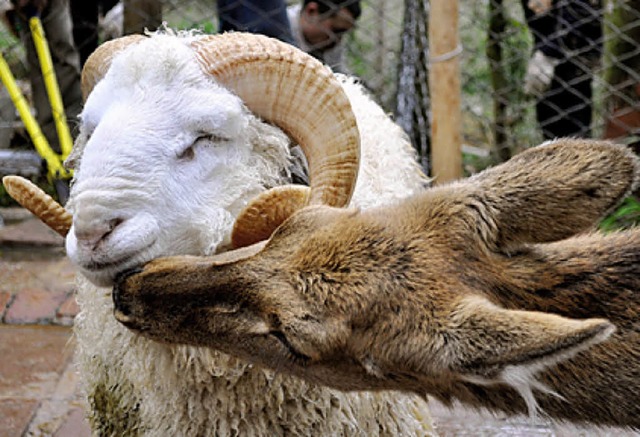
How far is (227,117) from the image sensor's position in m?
2.63

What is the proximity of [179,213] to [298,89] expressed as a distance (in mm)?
544

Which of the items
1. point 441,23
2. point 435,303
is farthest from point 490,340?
point 441,23

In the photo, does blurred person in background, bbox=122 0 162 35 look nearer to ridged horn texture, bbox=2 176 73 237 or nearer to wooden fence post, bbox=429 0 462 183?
wooden fence post, bbox=429 0 462 183

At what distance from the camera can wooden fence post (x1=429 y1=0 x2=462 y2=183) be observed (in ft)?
16.4

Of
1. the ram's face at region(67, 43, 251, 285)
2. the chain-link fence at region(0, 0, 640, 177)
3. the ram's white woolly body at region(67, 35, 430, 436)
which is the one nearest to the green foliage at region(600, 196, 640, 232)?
the chain-link fence at region(0, 0, 640, 177)

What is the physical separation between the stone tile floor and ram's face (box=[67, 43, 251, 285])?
117 centimetres

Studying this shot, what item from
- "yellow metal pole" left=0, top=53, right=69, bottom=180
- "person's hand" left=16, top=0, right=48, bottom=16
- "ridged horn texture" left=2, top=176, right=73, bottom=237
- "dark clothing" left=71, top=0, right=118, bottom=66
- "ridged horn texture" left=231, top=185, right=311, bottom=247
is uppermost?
"ridged horn texture" left=231, top=185, right=311, bottom=247

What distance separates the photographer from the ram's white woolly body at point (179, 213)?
7.95ft

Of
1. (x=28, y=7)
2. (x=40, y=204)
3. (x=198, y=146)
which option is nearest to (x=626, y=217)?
(x=198, y=146)

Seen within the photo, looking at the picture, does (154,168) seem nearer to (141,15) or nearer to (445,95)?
(445,95)

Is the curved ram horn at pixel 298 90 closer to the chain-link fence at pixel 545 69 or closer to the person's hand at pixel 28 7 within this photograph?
the chain-link fence at pixel 545 69

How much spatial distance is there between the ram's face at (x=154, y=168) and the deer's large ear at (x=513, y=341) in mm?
955

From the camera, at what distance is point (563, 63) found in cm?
643

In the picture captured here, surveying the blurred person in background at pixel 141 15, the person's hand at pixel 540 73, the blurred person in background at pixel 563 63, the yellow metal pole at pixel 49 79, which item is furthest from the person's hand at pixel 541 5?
the yellow metal pole at pixel 49 79
